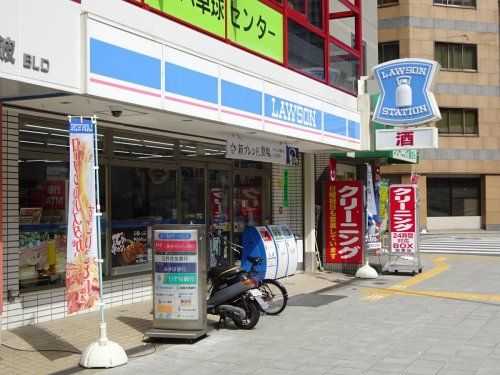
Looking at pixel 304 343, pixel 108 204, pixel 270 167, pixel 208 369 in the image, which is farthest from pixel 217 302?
pixel 270 167

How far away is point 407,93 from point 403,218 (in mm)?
3299

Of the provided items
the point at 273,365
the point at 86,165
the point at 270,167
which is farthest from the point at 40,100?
the point at 270,167

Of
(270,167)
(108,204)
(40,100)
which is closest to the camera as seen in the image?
(40,100)

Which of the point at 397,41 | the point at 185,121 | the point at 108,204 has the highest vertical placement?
the point at 397,41

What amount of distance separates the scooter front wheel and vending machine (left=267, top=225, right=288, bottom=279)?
15.9 feet

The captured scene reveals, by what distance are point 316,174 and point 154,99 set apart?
9253mm

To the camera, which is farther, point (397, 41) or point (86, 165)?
point (397, 41)

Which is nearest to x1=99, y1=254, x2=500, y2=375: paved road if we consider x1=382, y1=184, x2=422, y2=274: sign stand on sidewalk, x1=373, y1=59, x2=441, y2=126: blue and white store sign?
x1=382, y1=184, x2=422, y2=274: sign stand on sidewalk

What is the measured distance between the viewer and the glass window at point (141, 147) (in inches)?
404

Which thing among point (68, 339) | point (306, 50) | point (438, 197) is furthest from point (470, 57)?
point (68, 339)

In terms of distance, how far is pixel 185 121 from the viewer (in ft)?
30.2

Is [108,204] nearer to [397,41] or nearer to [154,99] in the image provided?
[154,99]

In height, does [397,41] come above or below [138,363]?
above

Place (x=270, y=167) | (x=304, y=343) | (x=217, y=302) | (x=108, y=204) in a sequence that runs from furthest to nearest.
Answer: (x=270, y=167) < (x=108, y=204) < (x=217, y=302) < (x=304, y=343)
